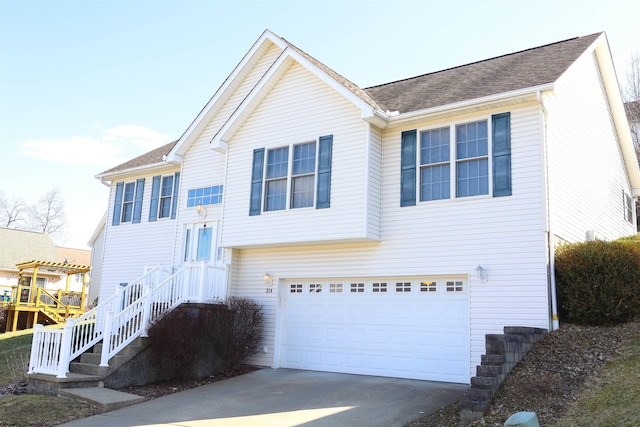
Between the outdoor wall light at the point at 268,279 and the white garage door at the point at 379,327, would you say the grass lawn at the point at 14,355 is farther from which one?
the white garage door at the point at 379,327

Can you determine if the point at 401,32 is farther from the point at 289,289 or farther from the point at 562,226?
the point at 289,289

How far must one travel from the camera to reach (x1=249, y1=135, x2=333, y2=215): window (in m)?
13.4

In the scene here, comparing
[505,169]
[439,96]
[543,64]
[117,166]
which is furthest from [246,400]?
[117,166]

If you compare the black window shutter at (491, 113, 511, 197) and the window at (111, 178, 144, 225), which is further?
the window at (111, 178, 144, 225)

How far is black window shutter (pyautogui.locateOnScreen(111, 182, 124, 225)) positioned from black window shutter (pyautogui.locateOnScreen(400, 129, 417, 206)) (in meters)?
10.7

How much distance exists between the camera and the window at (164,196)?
58.1 feet

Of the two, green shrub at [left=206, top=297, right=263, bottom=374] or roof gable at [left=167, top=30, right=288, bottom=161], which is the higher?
roof gable at [left=167, top=30, right=288, bottom=161]

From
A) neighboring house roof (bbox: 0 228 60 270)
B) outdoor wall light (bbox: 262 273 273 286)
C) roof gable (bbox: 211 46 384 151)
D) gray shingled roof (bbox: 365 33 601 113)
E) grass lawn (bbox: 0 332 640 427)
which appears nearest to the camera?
grass lawn (bbox: 0 332 640 427)

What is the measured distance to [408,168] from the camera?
42.4 feet

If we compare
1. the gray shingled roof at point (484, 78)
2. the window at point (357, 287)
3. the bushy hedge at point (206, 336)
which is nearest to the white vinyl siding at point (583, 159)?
the gray shingled roof at point (484, 78)

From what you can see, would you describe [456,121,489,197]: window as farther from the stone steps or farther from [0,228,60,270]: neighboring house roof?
[0,228,60,270]: neighboring house roof

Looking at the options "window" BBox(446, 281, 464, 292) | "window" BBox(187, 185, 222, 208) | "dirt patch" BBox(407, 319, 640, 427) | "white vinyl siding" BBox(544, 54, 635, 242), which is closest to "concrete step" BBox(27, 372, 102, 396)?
"window" BBox(187, 185, 222, 208)

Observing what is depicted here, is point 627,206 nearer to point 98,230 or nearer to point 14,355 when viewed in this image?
point 14,355

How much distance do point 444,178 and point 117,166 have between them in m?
12.2
